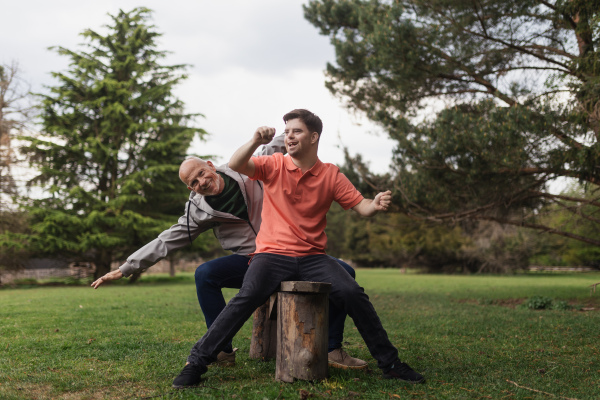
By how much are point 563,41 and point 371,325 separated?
8816mm

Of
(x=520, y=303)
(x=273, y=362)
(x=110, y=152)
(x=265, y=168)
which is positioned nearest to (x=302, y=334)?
(x=273, y=362)

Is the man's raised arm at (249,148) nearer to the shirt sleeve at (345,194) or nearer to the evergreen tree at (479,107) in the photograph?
the shirt sleeve at (345,194)

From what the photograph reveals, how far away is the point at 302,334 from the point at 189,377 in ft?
2.49

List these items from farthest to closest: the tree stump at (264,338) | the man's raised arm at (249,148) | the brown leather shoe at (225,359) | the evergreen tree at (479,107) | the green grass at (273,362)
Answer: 1. the evergreen tree at (479,107)
2. the tree stump at (264,338)
3. the brown leather shoe at (225,359)
4. the man's raised arm at (249,148)
5. the green grass at (273,362)

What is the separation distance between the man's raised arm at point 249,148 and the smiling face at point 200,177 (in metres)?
0.43

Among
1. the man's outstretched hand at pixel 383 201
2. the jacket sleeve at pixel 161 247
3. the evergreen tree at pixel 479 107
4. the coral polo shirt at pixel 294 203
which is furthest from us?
the evergreen tree at pixel 479 107

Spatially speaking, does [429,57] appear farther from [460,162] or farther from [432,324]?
[432,324]

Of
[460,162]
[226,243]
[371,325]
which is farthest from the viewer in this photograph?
[460,162]


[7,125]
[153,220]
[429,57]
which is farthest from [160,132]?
[429,57]

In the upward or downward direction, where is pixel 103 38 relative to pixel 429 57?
upward

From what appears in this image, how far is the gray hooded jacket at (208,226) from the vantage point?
12.4 ft

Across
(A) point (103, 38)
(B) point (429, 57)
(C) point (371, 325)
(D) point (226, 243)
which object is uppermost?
(A) point (103, 38)

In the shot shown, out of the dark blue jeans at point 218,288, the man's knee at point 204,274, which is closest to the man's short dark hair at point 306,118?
the dark blue jeans at point 218,288

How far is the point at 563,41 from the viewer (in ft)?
32.1
